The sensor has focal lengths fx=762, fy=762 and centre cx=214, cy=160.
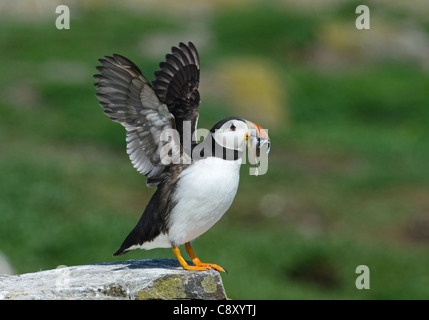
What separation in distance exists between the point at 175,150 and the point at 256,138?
2.50 ft

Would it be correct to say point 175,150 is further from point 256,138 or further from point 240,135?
point 256,138

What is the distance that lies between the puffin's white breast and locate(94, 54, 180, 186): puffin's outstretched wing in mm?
391

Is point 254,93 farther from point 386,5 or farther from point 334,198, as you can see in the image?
point 386,5

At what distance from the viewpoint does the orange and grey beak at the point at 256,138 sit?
6442 millimetres

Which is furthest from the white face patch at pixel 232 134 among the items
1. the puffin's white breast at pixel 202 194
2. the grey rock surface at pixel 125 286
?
the grey rock surface at pixel 125 286

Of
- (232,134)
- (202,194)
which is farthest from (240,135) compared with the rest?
(202,194)

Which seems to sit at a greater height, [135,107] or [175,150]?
[135,107]

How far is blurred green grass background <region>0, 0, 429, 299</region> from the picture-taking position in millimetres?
14000

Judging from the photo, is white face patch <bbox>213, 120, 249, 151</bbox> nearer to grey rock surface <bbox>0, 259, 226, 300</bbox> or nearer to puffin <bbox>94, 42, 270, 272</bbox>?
puffin <bbox>94, 42, 270, 272</bbox>

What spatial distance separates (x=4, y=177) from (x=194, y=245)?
4810 mm

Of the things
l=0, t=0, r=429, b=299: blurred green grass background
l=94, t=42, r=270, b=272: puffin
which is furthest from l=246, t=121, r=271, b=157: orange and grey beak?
l=0, t=0, r=429, b=299: blurred green grass background

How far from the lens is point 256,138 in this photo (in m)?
6.47

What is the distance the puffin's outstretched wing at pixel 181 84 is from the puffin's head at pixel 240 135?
0.51 metres
